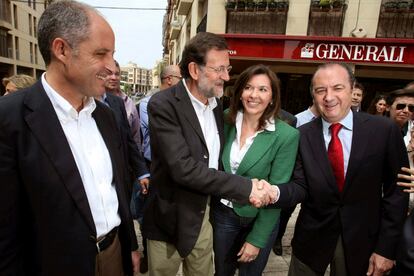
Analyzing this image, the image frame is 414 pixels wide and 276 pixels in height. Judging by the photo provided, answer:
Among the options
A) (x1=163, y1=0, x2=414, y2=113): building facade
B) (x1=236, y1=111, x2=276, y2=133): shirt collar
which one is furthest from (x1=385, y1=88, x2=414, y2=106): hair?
(x1=163, y1=0, x2=414, y2=113): building facade

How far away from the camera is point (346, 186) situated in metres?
1.78

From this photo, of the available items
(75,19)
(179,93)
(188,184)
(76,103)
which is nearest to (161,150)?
(188,184)

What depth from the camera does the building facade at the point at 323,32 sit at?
7961 mm

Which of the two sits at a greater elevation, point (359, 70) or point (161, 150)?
point (359, 70)

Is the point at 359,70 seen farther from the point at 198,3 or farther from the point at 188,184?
the point at 188,184

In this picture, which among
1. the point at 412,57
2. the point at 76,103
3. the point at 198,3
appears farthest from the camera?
the point at 198,3

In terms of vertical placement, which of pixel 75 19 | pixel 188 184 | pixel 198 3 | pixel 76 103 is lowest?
pixel 188 184

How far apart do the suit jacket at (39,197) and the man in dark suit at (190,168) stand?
56cm

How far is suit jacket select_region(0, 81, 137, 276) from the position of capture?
1151 mm

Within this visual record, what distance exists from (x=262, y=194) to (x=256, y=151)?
311 mm

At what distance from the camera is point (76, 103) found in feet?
4.58

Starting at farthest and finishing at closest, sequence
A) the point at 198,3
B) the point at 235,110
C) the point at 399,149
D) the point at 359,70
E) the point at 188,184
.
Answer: the point at 198,3 → the point at 359,70 → the point at 235,110 → the point at 399,149 → the point at 188,184

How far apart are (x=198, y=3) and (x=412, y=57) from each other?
9.09 metres

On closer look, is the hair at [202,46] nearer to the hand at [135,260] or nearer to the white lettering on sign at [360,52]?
the hand at [135,260]
